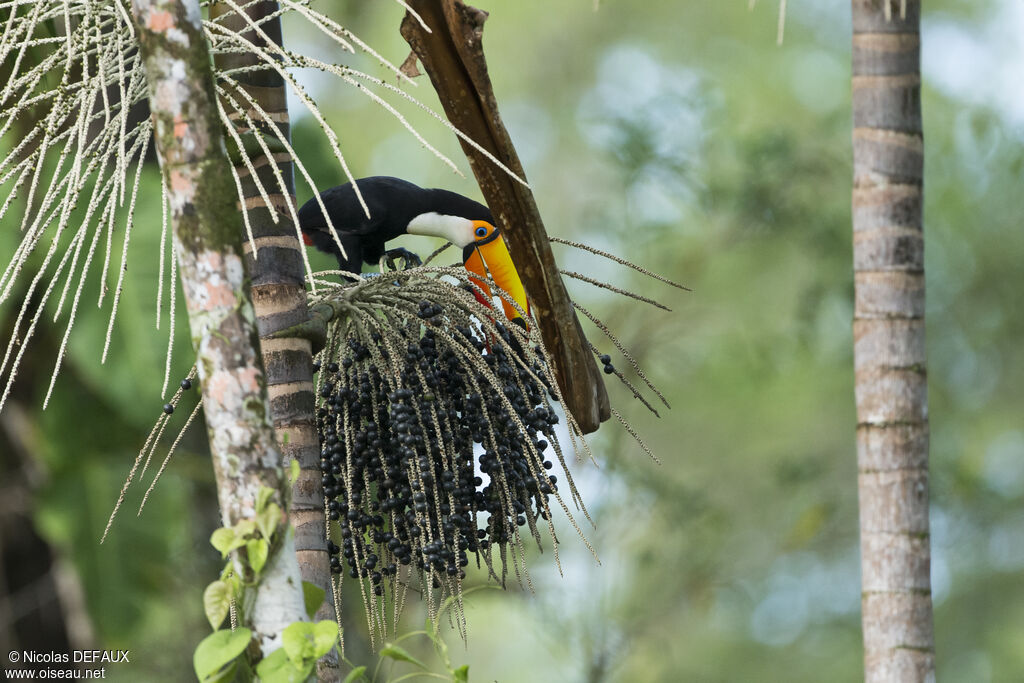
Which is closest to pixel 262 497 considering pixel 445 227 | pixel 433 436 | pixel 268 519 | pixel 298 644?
pixel 268 519

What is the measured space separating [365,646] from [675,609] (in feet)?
4.41

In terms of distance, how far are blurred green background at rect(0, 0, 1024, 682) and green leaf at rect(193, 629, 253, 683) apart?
1790mm

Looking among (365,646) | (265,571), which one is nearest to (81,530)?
(365,646)

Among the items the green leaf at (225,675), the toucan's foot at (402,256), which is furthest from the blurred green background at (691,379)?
the green leaf at (225,675)

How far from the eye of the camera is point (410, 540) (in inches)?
53.1

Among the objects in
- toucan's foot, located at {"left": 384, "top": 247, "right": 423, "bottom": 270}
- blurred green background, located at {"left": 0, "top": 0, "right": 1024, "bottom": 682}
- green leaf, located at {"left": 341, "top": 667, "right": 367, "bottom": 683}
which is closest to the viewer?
green leaf, located at {"left": 341, "top": 667, "right": 367, "bottom": 683}

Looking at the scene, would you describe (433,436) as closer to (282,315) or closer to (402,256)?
(282,315)

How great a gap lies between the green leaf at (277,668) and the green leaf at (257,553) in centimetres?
8

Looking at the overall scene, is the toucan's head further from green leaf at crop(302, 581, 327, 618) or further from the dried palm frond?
green leaf at crop(302, 581, 327, 618)

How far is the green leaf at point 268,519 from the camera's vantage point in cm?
89

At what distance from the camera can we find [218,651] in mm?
881

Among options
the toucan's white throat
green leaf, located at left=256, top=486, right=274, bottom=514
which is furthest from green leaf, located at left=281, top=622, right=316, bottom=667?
the toucan's white throat

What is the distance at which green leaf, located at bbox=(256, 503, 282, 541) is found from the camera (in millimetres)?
887

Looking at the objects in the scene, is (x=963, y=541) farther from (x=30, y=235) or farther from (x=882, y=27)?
(x=30, y=235)
